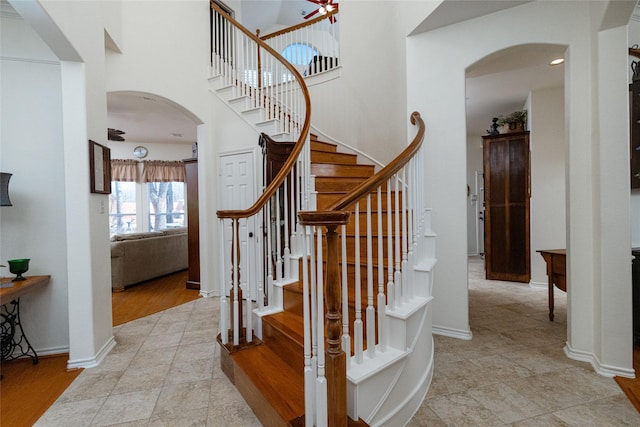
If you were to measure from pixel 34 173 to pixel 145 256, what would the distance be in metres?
2.53

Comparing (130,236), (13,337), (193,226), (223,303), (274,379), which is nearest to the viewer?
(274,379)

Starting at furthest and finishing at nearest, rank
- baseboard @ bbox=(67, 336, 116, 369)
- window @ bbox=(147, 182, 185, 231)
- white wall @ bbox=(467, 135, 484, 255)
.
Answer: window @ bbox=(147, 182, 185, 231) → white wall @ bbox=(467, 135, 484, 255) → baseboard @ bbox=(67, 336, 116, 369)

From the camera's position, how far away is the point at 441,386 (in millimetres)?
1956

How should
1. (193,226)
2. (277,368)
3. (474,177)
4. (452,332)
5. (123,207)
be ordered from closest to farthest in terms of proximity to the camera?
(277,368) → (452,332) → (193,226) → (474,177) → (123,207)

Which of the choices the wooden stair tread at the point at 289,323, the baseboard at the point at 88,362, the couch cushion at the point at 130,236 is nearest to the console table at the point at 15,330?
the baseboard at the point at 88,362

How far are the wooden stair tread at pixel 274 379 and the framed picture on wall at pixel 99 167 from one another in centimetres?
175

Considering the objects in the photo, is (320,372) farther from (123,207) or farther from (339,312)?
(123,207)

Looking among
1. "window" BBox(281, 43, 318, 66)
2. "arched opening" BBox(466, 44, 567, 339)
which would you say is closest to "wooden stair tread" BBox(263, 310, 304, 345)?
"arched opening" BBox(466, 44, 567, 339)

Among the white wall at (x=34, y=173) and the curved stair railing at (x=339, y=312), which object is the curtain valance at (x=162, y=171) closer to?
the white wall at (x=34, y=173)

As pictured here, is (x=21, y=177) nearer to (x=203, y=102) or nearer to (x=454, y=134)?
(x=203, y=102)

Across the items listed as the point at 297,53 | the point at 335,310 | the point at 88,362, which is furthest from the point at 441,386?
the point at 297,53

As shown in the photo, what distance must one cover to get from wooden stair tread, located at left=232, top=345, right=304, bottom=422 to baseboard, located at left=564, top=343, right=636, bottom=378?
2.03 metres

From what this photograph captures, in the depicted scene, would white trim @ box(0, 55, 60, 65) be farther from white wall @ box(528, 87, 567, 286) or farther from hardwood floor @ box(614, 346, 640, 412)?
white wall @ box(528, 87, 567, 286)

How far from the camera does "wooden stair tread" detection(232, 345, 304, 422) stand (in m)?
1.48
